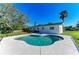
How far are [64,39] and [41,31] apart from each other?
0.52 m

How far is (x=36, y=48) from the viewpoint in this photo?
333 cm

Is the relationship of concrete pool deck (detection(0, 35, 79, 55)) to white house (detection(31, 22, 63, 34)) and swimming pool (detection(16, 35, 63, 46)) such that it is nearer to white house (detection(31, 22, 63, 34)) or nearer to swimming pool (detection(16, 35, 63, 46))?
swimming pool (detection(16, 35, 63, 46))

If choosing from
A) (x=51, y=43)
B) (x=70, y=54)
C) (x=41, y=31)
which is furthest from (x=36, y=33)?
(x=70, y=54)

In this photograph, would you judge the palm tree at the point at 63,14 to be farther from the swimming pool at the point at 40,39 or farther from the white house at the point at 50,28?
the swimming pool at the point at 40,39

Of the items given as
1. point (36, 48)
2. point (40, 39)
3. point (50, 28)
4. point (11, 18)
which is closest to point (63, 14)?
point (50, 28)

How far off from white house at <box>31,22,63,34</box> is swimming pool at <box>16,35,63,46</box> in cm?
11

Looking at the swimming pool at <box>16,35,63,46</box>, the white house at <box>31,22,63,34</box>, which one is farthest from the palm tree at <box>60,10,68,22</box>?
the swimming pool at <box>16,35,63,46</box>

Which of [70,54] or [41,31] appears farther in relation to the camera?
[41,31]

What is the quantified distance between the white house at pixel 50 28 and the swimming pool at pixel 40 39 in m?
0.11

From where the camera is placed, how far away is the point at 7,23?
3502 millimetres

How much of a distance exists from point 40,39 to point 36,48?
9.1 inches
